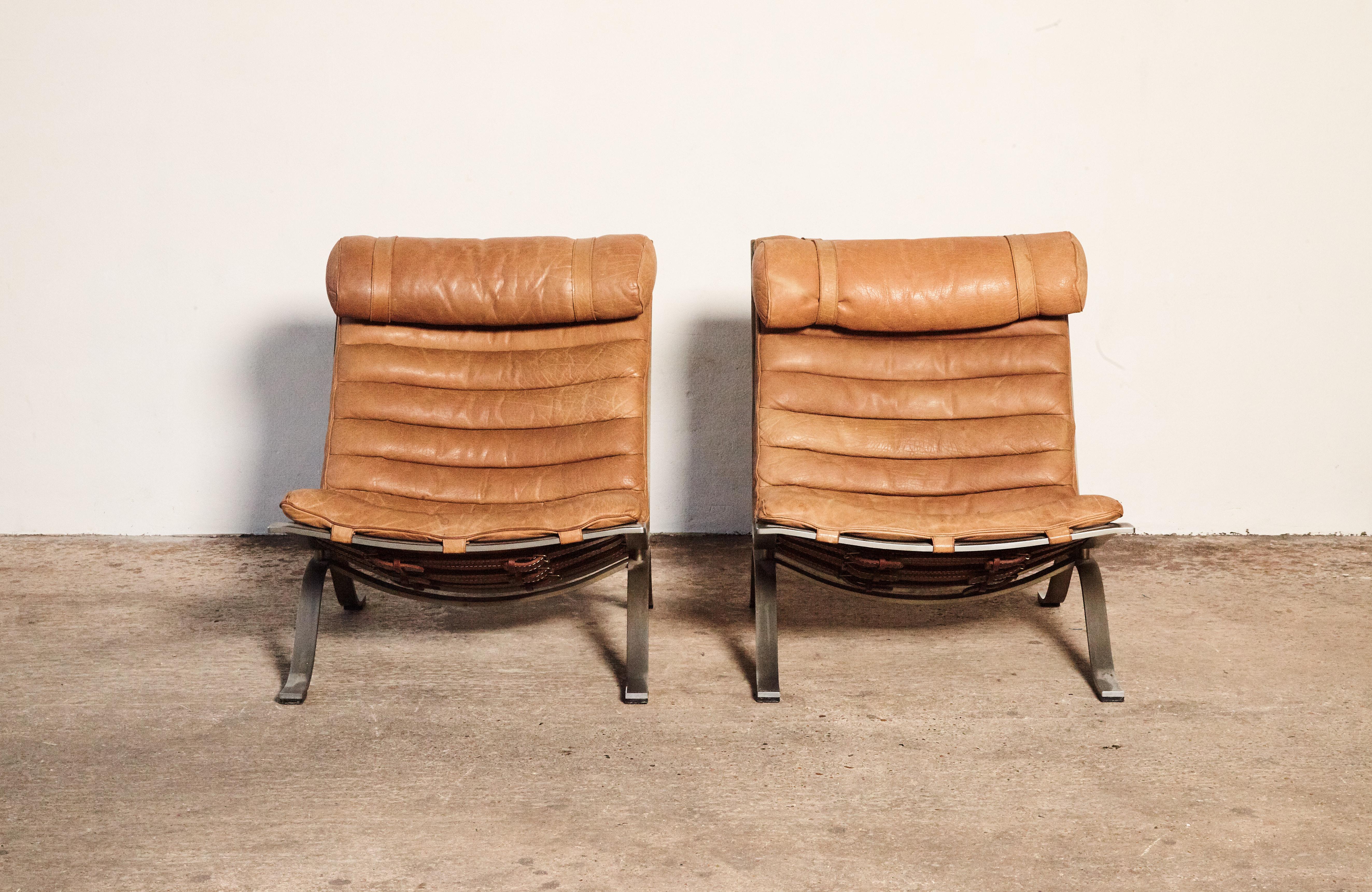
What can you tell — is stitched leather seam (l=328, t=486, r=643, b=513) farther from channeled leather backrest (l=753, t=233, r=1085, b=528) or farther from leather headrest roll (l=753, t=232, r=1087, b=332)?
leather headrest roll (l=753, t=232, r=1087, b=332)

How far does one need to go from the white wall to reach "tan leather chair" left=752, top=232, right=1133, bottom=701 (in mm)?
794

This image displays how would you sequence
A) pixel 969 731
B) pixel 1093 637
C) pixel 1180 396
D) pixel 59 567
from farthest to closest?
pixel 1180 396 < pixel 59 567 < pixel 1093 637 < pixel 969 731

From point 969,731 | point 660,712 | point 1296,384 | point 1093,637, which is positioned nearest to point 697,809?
point 660,712

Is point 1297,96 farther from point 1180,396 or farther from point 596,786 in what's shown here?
point 596,786

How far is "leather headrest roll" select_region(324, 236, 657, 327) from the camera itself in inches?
102

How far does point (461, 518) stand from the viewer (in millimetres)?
2236

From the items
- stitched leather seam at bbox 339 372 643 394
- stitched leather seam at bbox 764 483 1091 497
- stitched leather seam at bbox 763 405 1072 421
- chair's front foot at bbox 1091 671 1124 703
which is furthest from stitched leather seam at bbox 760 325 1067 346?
chair's front foot at bbox 1091 671 1124 703

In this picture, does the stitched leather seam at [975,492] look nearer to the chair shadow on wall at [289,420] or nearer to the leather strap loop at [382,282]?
the chair shadow on wall at [289,420]

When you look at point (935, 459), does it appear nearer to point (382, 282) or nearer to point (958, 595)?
point (958, 595)

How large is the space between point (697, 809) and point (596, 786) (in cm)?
22

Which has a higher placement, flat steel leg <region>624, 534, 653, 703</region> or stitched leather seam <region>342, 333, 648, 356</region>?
stitched leather seam <region>342, 333, 648, 356</region>

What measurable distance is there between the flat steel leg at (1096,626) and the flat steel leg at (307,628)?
5.91 ft

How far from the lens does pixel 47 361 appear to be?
345 centimetres

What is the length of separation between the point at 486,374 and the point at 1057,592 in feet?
5.64
